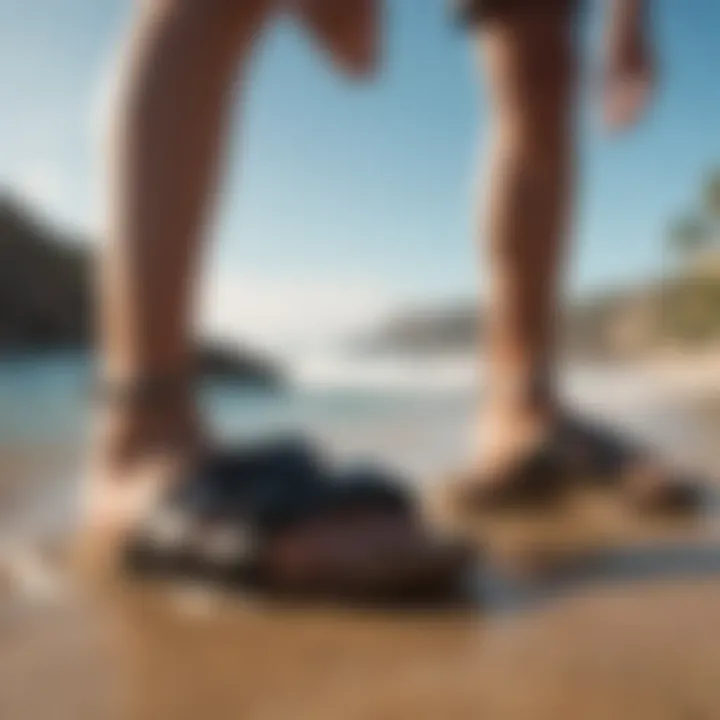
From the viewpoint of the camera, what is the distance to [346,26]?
660mm

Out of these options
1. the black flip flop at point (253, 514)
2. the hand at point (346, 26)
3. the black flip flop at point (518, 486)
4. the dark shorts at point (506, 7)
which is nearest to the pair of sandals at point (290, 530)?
the black flip flop at point (253, 514)

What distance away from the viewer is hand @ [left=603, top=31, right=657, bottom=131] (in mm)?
877

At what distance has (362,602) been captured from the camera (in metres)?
0.46

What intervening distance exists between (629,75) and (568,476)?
395 mm

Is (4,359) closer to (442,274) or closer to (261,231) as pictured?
(261,231)

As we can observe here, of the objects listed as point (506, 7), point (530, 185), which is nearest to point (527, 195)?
point (530, 185)

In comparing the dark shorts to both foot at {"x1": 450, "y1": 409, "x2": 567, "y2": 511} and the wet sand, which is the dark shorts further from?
the wet sand

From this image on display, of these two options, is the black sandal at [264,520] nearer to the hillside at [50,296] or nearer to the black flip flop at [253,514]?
the black flip flop at [253,514]

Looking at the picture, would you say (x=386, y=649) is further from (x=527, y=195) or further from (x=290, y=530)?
(x=527, y=195)

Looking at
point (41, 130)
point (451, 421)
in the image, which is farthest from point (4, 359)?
point (451, 421)

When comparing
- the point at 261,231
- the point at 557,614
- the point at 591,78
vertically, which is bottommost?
the point at 557,614

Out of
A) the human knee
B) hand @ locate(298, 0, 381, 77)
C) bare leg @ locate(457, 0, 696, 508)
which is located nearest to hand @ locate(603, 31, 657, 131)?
bare leg @ locate(457, 0, 696, 508)

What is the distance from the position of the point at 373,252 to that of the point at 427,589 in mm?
499

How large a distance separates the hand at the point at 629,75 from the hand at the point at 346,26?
0.29 m
